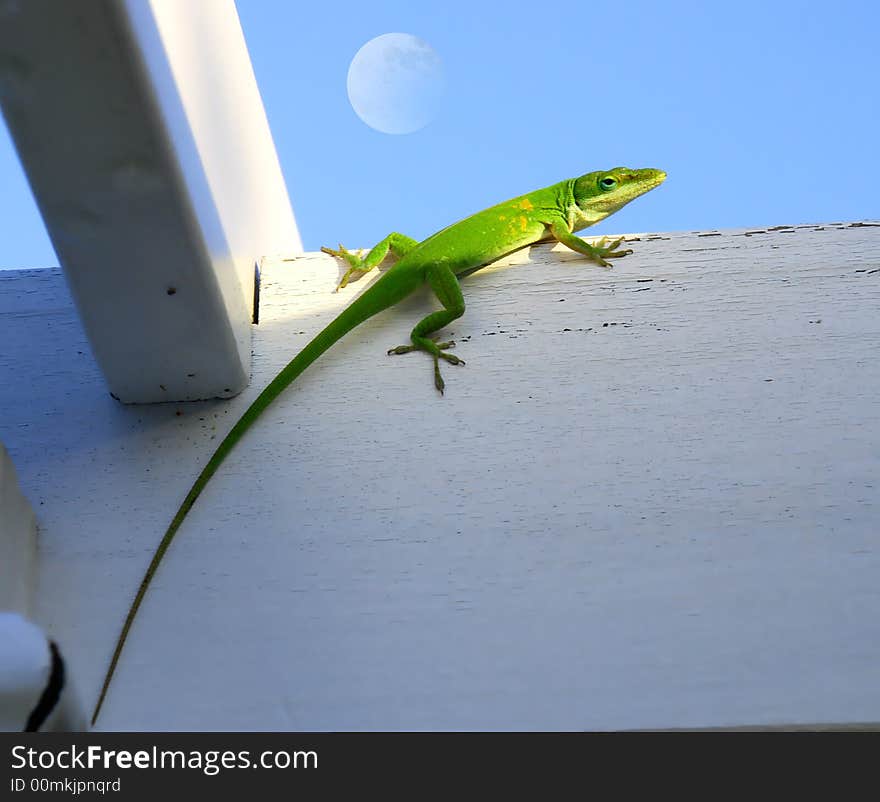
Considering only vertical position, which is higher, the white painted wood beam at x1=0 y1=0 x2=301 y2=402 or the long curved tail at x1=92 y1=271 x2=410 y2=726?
the white painted wood beam at x1=0 y1=0 x2=301 y2=402

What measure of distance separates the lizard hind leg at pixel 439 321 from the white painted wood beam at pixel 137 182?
0.91 ft

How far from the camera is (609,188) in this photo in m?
2.35

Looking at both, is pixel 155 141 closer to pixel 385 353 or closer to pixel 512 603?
pixel 385 353

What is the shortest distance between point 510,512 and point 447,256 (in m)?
0.75

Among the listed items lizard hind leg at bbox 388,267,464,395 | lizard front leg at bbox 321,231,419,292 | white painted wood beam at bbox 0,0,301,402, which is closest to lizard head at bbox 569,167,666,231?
lizard front leg at bbox 321,231,419,292

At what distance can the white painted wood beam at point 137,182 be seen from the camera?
2.96ft

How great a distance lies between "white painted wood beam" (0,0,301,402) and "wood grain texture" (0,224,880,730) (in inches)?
4.3

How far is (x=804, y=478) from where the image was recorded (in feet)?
3.85

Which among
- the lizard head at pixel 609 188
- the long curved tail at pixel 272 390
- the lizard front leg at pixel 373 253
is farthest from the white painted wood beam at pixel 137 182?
the lizard head at pixel 609 188

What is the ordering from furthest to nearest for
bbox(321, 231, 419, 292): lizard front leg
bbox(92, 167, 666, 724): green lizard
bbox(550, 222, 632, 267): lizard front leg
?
1. bbox(321, 231, 419, 292): lizard front leg
2. bbox(550, 222, 632, 267): lizard front leg
3. bbox(92, 167, 666, 724): green lizard

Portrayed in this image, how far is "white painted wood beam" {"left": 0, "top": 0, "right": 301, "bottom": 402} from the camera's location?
90cm

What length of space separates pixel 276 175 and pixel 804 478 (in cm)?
163

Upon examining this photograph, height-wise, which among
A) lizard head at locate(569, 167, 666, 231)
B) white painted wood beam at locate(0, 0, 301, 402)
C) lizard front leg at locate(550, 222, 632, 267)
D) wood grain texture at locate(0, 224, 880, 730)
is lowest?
lizard head at locate(569, 167, 666, 231)

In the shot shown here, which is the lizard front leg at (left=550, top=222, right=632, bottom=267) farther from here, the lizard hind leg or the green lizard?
the lizard hind leg
